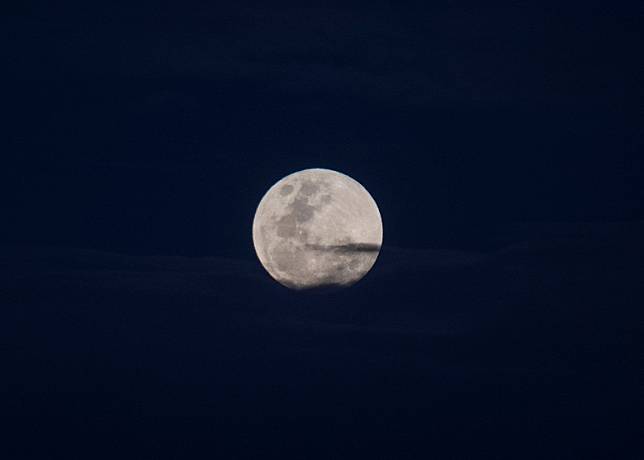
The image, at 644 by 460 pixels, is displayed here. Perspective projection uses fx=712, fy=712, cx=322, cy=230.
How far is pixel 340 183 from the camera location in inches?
748

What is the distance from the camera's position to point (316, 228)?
1800cm

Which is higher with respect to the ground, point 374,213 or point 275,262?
point 374,213

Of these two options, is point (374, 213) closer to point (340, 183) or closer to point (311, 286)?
point (340, 183)

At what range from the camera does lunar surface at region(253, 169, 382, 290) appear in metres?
18.2

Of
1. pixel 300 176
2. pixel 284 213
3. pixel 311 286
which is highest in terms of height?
pixel 300 176

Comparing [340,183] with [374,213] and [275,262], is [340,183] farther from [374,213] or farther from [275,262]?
[275,262]

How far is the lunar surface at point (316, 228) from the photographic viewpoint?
1817cm

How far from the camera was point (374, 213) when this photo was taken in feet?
63.8

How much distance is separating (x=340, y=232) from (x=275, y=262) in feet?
6.33

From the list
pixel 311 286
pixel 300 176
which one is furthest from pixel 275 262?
pixel 300 176

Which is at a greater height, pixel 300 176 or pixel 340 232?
pixel 300 176

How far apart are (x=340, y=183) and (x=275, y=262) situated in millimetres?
2722

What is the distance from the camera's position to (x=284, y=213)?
18.3 metres

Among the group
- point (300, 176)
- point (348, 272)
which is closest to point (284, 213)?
point (300, 176)
